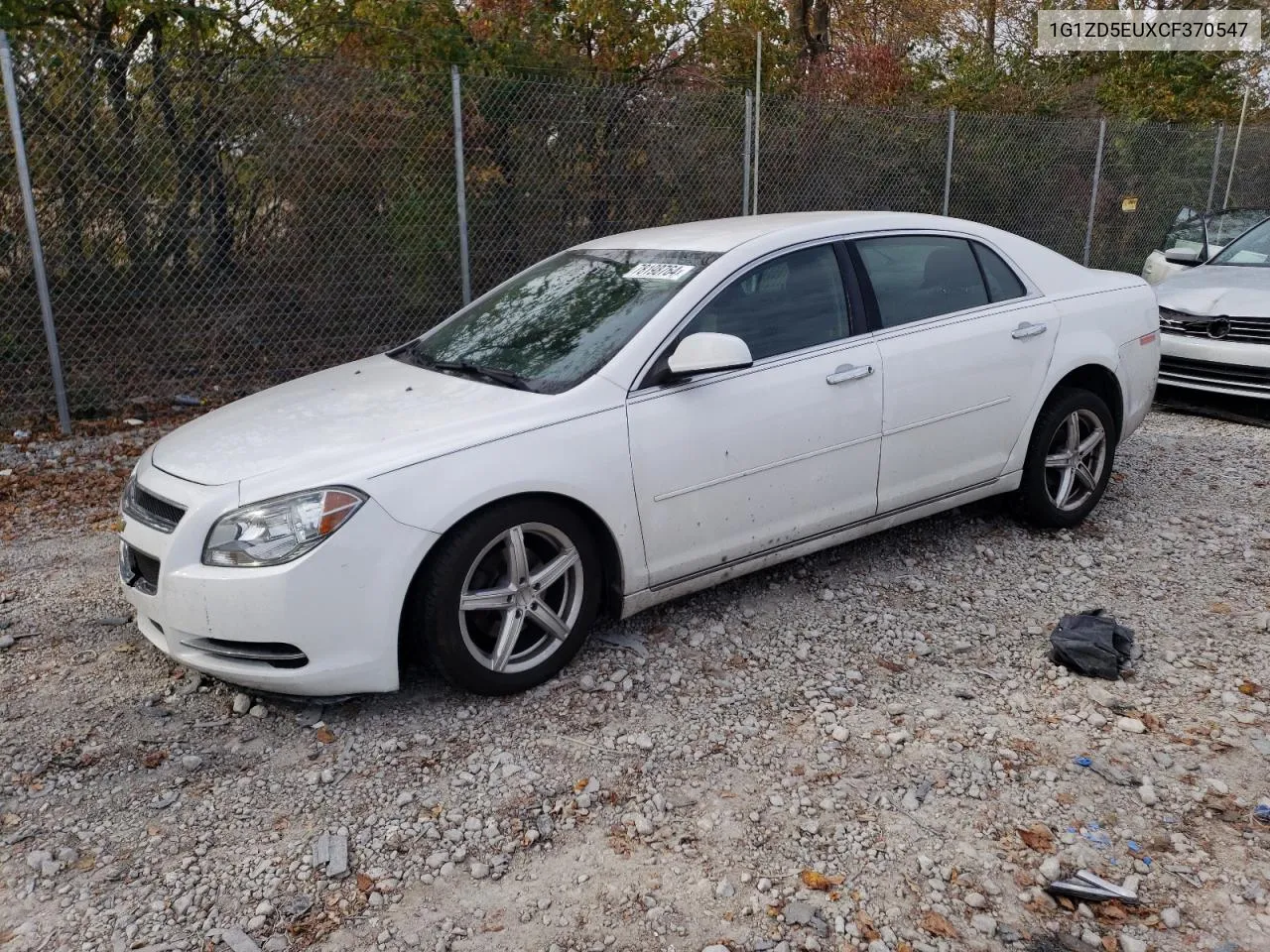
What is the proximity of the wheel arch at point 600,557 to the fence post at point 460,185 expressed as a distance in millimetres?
4681

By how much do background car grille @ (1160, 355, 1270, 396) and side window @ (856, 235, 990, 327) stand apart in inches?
144

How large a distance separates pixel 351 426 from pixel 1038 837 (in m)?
2.57

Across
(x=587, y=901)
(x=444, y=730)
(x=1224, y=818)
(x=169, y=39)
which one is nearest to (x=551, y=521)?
(x=444, y=730)

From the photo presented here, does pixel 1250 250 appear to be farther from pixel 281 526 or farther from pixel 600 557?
pixel 281 526

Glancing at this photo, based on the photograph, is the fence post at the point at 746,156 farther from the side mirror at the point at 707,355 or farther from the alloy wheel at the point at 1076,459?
the side mirror at the point at 707,355

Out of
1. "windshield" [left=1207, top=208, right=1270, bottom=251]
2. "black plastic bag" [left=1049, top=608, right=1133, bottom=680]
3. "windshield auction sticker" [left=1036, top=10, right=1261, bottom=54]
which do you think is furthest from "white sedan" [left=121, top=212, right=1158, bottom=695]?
"windshield auction sticker" [left=1036, top=10, right=1261, bottom=54]

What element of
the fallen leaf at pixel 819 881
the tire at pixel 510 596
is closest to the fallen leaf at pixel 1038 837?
the fallen leaf at pixel 819 881

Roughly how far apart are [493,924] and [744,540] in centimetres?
190

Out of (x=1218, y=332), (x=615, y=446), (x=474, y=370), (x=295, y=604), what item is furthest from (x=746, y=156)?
(x=295, y=604)

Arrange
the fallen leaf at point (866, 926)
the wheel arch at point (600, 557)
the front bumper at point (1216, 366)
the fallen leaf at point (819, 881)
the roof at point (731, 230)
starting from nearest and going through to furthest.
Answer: the fallen leaf at point (866, 926), the fallen leaf at point (819, 881), the wheel arch at point (600, 557), the roof at point (731, 230), the front bumper at point (1216, 366)

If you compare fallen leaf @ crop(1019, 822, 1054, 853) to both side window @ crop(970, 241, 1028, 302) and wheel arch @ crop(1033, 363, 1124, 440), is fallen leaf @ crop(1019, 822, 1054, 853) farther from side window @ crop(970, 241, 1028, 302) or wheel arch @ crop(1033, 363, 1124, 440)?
side window @ crop(970, 241, 1028, 302)

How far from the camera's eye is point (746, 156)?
31.1 feet

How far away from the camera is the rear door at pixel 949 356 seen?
4.53 metres

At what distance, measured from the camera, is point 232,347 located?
7.85 meters
